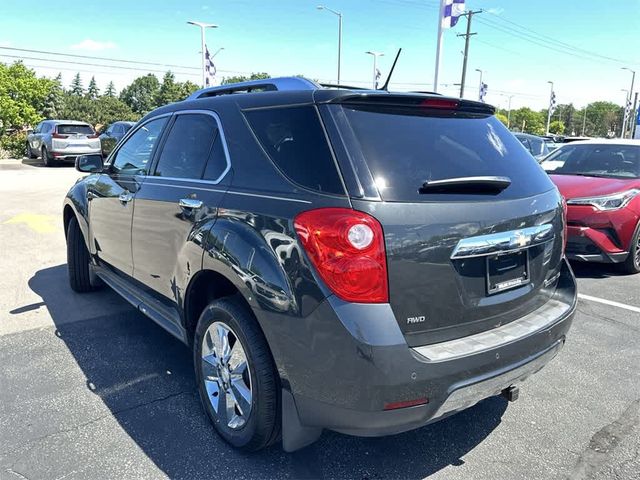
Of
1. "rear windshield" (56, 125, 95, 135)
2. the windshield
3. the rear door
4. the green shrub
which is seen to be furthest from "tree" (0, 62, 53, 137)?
the rear door

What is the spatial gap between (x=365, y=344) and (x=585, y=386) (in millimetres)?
2264

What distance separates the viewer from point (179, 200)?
3.01 meters

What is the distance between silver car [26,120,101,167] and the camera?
19.5 metres

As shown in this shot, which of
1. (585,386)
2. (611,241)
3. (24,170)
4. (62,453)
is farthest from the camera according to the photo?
(24,170)

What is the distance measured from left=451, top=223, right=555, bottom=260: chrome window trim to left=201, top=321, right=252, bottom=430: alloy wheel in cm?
114

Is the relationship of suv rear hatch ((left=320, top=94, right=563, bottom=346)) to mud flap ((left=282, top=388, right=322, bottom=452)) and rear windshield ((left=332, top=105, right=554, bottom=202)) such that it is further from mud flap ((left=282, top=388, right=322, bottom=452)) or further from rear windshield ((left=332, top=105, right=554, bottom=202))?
mud flap ((left=282, top=388, right=322, bottom=452))

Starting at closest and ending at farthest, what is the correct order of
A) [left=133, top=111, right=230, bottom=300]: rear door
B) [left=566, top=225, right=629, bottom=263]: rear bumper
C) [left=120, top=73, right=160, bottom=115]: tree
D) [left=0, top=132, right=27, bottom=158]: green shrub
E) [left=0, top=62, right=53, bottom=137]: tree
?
[left=133, top=111, right=230, bottom=300]: rear door < [left=566, top=225, right=629, bottom=263]: rear bumper < [left=0, top=132, right=27, bottom=158]: green shrub < [left=0, top=62, right=53, bottom=137]: tree < [left=120, top=73, right=160, bottom=115]: tree

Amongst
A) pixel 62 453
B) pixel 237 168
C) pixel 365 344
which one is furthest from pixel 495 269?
pixel 62 453

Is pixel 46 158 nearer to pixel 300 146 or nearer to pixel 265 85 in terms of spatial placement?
pixel 265 85

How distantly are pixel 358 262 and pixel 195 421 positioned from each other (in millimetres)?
1585

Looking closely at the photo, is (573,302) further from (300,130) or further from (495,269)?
(300,130)

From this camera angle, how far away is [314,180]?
2.21 m

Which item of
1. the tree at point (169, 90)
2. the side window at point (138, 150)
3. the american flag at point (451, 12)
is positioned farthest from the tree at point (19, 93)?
the tree at point (169, 90)

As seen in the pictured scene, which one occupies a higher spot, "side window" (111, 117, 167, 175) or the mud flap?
"side window" (111, 117, 167, 175)
